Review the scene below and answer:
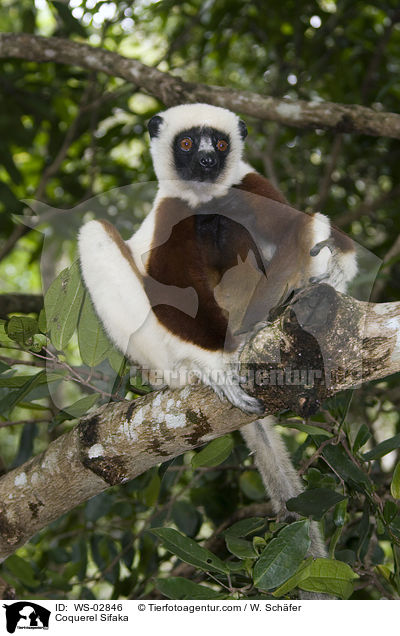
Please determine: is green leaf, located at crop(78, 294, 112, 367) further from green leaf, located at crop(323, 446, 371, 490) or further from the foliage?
green leaf, located at crop(323, 446, 371, 490)

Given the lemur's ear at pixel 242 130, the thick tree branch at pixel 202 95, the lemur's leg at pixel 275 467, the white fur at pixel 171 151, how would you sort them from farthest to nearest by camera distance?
the thick tree branch at pixel 202 95 < the lemur's ear at pixel 242 130 < the white fur at pixel 171 151 < the lemur's leg at pixel 275 467

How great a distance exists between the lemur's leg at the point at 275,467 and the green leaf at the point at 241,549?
14.0 inches

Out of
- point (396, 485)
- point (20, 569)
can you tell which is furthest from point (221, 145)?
point (20, 569)

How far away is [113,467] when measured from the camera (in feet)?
6.93

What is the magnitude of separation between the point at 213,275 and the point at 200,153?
678mm

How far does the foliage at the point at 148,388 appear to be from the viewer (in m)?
2.07

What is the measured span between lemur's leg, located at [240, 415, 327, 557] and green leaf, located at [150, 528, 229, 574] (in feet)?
1.53

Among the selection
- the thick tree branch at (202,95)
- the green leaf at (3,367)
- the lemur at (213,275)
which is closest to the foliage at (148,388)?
the green leaf at (3,367)

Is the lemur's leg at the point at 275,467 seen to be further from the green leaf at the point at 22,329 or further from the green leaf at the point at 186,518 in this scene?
the green leaf at the point at 22,329

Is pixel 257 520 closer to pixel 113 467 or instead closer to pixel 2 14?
pixel 113 467

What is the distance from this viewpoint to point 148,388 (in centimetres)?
259

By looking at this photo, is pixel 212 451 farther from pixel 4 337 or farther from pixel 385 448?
pixel 4 337
